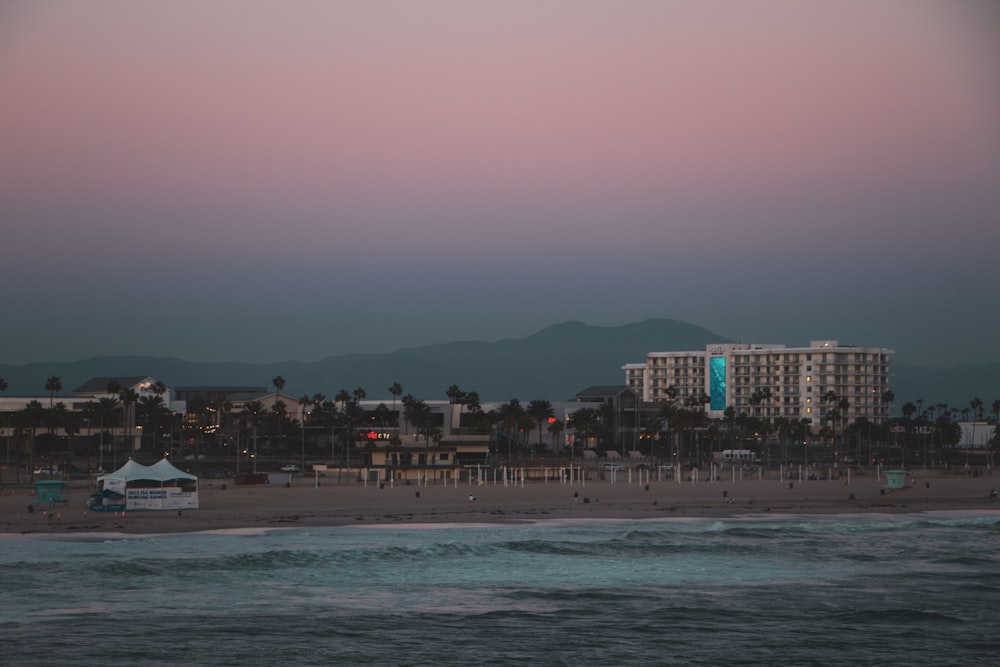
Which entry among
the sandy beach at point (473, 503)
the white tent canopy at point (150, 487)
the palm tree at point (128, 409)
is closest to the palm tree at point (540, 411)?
the palm tree at point (128, 409)

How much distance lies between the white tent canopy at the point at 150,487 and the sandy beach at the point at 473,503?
0.67 m

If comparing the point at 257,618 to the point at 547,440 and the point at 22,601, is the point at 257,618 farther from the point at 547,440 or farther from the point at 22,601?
the point at 547,440

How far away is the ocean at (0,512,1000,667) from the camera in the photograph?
2756 cm

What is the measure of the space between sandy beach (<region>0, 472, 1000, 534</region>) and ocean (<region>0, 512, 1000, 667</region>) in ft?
18.5

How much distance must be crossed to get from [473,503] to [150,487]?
61.7 feet

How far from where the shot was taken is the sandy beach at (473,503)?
185 feet

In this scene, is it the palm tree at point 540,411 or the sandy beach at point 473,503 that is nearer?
the sandy beach at point 473,503

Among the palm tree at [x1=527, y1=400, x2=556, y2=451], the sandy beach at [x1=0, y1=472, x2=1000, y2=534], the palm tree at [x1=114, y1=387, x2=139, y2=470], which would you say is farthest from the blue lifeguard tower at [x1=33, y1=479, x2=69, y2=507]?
the palm tree at [x1=527, y1=400, x2=556, y2=451]

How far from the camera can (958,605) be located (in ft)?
112

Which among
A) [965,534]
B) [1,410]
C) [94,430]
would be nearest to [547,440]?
[94,430]

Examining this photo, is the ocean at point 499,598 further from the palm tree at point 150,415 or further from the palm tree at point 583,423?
the palm tree at point 150,415

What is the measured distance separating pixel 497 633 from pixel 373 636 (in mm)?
3097

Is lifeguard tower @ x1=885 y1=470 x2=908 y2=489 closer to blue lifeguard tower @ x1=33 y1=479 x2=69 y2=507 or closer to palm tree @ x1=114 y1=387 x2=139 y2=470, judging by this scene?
blue lifeguard tower @ x1=33 y1=479 x2=69 y2=507

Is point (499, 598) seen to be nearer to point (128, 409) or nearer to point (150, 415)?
point (128, 409)
